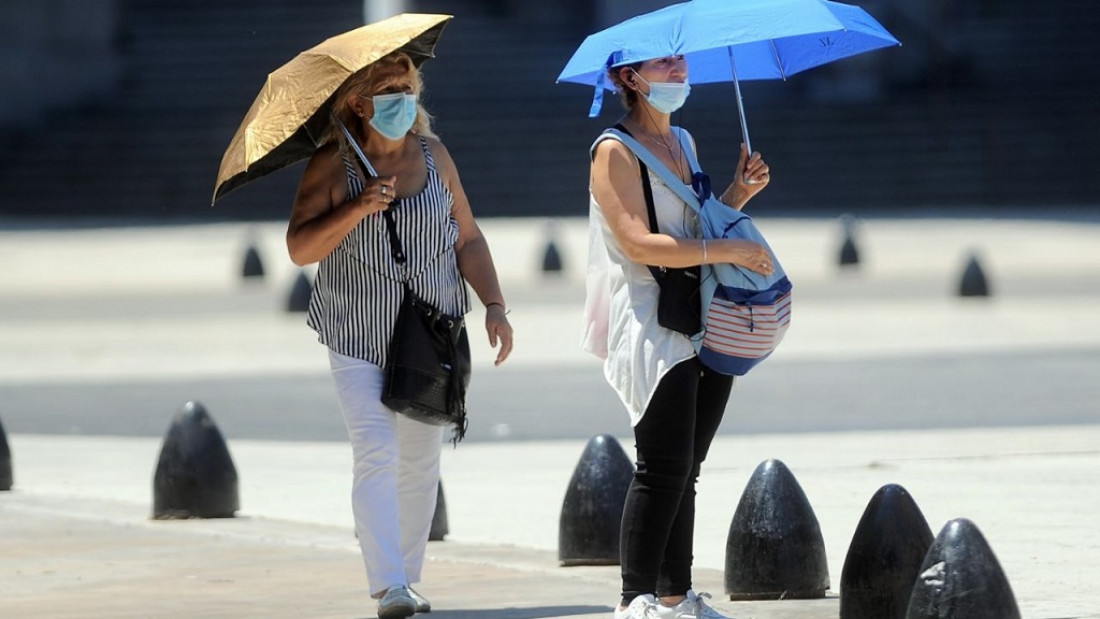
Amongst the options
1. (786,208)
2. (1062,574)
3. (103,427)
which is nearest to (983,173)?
(786,208)

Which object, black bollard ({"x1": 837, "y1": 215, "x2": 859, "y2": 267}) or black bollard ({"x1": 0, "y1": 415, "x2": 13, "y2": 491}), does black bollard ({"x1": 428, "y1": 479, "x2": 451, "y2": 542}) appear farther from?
black bollard ({"x1": 837, "y1": 215, "x2": 859, "y2": 267})

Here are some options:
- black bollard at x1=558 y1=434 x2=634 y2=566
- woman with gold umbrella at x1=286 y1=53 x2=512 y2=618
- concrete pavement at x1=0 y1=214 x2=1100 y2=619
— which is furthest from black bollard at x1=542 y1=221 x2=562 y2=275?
woman with gold umbrella at x1=286 y1=53 x2=512 y2=618

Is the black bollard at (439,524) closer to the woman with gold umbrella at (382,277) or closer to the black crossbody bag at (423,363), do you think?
the woman with gold umbrella at (382,277)

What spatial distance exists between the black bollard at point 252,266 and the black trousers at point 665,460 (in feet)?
56.0

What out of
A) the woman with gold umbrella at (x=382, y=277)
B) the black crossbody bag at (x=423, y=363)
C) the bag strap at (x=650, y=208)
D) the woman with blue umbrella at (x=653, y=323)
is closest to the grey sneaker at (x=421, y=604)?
the woman with gold umbrella at (x=382, y=277)

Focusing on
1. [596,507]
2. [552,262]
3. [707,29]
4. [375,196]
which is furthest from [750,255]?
[552,262]

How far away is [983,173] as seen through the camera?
33562mm

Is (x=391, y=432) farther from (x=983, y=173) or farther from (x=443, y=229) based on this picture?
(x=983, y=173)

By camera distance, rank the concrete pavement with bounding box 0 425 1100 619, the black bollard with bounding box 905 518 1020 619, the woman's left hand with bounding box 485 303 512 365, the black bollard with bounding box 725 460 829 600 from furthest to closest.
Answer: the concrete pavement with bounding box 0 425 1100 619 → the black bollard with bounding box 725 460 829 600 → the woman's left hand with bounding box 485 303 512 365 → the black bollard with bounding box 905 518 1020 619

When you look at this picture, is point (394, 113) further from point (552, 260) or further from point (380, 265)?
point (552, 260)

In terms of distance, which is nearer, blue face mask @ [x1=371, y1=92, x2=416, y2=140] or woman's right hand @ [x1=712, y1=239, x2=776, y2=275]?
woman's right hand @ [x1=712, y1=239, x2=776, y2=275]

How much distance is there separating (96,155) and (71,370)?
20.4 metres

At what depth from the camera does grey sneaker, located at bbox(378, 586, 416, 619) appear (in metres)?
5.52

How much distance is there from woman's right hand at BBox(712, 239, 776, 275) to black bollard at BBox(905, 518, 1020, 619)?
85 centimetres
